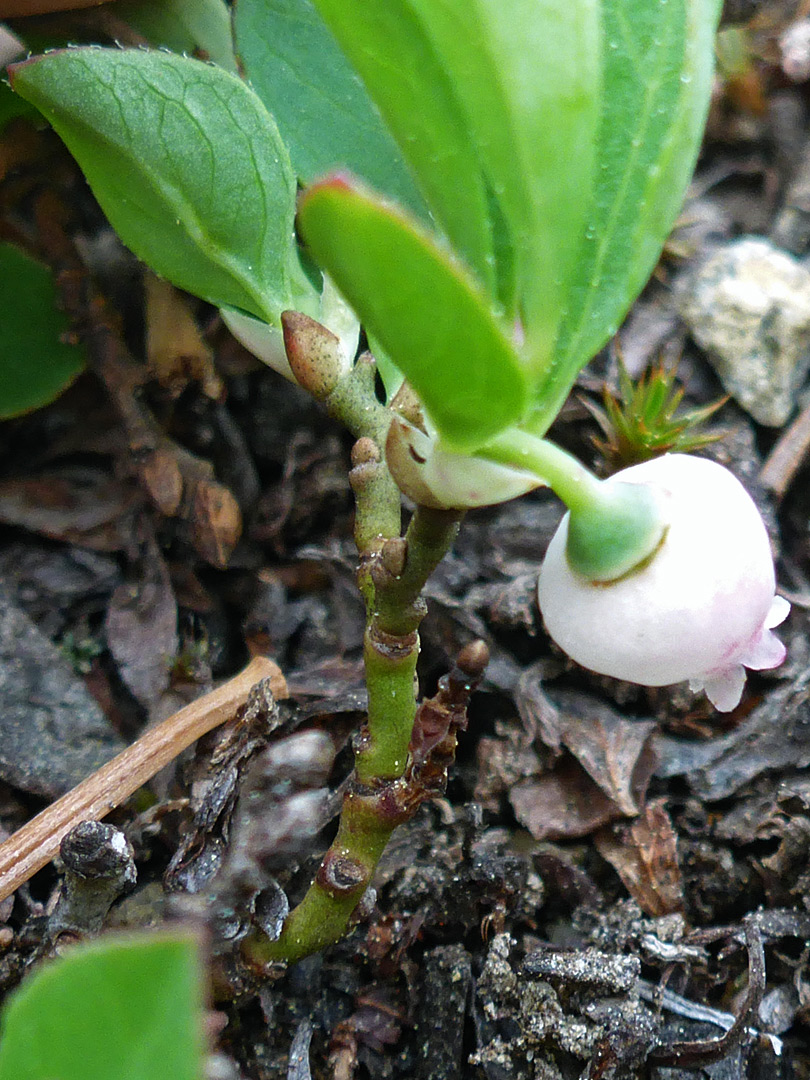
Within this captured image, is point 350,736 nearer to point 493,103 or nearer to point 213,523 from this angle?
point 213,523

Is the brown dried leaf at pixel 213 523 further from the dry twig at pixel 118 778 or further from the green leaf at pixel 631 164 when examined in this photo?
the green leaf at pixel 631 164

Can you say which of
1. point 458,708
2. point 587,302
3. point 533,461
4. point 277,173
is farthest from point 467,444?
point 277,173

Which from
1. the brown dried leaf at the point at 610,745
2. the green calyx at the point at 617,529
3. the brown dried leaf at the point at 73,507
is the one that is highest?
the green calyx at the point at 617,529

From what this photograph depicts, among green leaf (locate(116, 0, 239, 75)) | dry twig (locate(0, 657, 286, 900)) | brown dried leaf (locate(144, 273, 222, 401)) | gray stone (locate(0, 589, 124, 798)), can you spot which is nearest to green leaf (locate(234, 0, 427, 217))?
green leaf (locate(116, 0, 239, 75))

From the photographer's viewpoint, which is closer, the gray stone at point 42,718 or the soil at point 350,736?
the soil at point 350,736

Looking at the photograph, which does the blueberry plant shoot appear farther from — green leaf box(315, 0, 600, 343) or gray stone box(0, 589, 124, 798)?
gray stone box(0, 589, 124, 798)

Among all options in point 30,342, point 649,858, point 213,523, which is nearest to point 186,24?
point 30,342

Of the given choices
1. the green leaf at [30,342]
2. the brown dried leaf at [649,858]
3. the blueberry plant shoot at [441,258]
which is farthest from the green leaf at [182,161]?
the brown dried leaf at [649,858]
